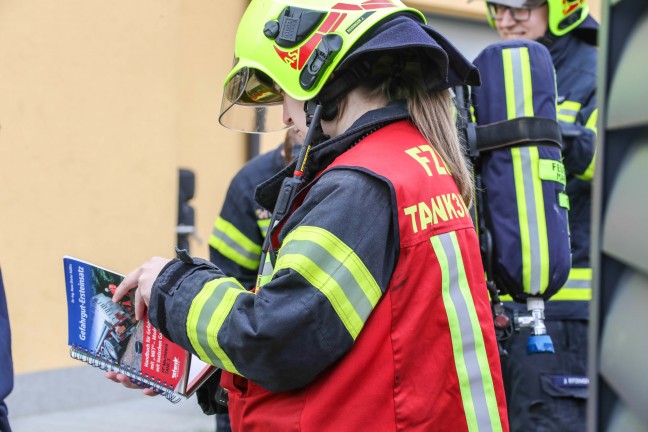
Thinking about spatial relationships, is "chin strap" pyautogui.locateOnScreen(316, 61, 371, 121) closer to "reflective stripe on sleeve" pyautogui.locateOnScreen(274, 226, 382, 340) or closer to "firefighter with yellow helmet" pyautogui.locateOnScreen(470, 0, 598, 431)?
"reflective stripe on sleeve" pyautogui.locateOnScreen(274, 226, 382, 340)

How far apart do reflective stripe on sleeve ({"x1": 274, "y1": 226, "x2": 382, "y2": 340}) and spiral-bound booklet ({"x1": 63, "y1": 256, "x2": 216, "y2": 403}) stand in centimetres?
49

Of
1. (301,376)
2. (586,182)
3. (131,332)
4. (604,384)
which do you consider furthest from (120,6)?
(604,384)

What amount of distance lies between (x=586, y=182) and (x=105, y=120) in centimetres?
371

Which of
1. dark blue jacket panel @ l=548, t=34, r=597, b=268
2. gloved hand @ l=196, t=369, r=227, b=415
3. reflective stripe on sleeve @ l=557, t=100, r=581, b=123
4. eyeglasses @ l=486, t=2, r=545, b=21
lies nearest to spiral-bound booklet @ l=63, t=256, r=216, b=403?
gloved hand @ l=196, t=369, r=227, b=415

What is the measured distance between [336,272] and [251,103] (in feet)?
2.60

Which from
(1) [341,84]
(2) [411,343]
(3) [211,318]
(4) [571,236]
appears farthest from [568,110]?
(3) [211,318]

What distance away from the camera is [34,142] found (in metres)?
6.22

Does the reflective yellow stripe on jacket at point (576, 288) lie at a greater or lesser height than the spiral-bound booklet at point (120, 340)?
lesser

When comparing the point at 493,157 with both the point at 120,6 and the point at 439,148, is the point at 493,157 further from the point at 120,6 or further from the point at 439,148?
the point at 120,6

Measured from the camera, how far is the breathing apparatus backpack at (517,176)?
Answer: 3094 millimetres

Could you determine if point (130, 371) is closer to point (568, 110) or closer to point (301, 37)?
point (301, 37)

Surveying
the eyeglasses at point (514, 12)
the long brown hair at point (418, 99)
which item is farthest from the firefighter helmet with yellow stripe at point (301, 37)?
the eyeglasses at point (514, 12)

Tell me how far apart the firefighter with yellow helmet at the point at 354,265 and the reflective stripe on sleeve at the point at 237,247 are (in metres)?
1.70

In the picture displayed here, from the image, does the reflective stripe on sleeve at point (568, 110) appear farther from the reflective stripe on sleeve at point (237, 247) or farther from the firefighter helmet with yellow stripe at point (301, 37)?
the firefighter helmet with yellow stripe at point (301, 37)
